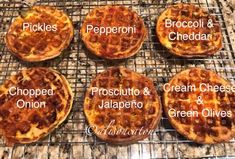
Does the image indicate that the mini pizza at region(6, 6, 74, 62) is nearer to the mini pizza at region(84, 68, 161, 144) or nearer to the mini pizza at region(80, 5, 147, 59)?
the mini pizza at region(80, 5, 147, 59)

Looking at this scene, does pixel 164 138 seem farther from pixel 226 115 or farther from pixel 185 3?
pixel 185 3

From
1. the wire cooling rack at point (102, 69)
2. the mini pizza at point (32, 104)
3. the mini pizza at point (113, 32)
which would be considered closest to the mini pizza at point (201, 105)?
the wire cooling rack at point (102, 69)

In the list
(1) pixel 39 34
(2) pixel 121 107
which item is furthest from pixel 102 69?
(1) pixel 39 34

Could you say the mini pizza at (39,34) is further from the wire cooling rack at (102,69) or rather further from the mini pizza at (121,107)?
the mini pizza at (121,107)

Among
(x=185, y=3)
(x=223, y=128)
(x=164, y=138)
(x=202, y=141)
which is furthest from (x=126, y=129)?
(x=185, y=3)

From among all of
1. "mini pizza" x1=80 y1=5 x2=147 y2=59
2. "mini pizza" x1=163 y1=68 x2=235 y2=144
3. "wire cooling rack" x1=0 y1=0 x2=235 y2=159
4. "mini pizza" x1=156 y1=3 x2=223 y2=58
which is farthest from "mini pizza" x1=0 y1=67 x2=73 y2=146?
"mini pizza" x1=156 y1=3 x2=223 y2=58

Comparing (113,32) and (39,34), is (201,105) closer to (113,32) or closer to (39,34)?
(113,32)
